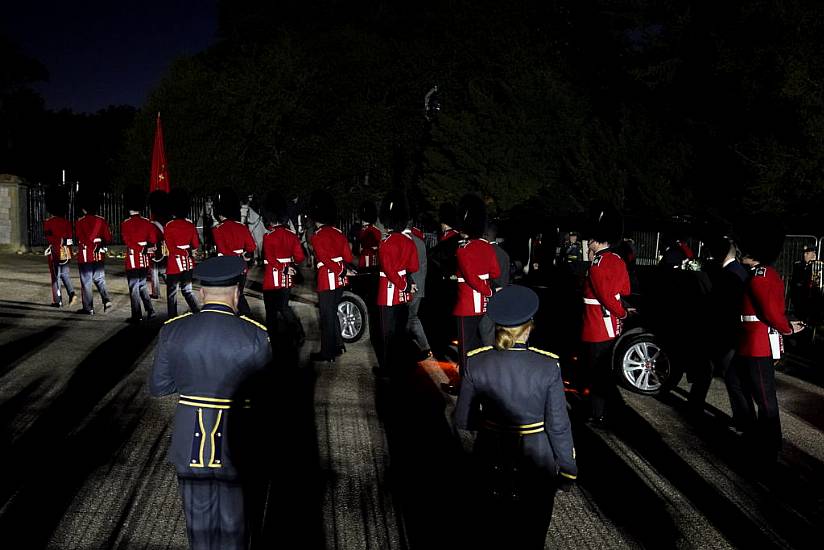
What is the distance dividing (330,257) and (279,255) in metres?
0.78

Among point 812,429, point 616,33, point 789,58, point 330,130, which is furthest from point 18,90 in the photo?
point 812,429

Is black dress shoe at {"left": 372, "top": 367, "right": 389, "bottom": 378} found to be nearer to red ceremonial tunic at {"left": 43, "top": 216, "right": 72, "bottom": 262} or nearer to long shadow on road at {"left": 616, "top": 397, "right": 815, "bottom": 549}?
long shadow on road at {"left": 616, "top": 397, "right": 815, "bottom": 549}

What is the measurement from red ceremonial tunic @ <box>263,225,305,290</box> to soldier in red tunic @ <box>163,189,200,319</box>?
1.83 m

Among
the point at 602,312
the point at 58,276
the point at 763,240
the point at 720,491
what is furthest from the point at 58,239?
the point at 720,491

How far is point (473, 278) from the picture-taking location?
7.79 meters

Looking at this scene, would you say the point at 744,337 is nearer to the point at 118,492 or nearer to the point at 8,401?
the point at 118,492

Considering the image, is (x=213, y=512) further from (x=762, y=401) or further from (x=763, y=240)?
(x=763, y=240)

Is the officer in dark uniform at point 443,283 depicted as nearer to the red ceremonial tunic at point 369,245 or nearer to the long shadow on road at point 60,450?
the red ceremonial tunic at point 369,245

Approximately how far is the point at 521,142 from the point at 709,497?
3294 cm

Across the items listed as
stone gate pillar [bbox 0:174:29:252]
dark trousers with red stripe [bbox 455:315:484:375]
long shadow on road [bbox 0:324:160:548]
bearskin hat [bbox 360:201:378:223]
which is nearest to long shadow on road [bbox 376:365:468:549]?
dark trousers with red stripe [bbox 455:315:484:375]

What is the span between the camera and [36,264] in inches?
793

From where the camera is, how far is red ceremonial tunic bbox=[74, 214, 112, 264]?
11.9m

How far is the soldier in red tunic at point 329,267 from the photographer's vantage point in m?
9.14

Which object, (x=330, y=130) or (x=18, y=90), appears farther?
(x=18, y=90)
